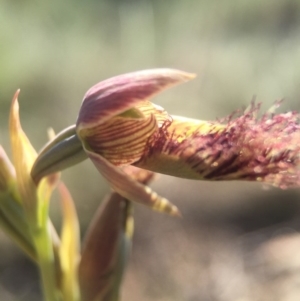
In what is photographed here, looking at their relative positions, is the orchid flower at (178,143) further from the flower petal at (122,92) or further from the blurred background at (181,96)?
the blurred background at (181,96)

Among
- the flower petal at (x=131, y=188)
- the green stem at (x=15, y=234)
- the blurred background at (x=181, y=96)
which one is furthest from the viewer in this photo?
the blurred background at (x=181, y=96)

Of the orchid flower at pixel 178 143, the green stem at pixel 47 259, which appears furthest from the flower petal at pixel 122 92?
the green stem at pixel 47 259

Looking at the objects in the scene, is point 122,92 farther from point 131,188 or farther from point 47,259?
point 47,259

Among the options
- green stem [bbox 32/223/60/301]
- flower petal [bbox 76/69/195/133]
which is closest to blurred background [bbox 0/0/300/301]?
green stem [bbox 32/223/60/301]

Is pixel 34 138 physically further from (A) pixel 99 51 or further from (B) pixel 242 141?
(B) pixel 242 141

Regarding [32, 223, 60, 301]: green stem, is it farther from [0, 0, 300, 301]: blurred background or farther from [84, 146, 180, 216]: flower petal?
[0, 0, 300, 301]: blurred background

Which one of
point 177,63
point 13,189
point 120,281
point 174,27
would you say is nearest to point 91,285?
point 120,281

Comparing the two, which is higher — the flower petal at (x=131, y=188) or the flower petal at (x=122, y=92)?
the flower petal at (x=122, y=92)
